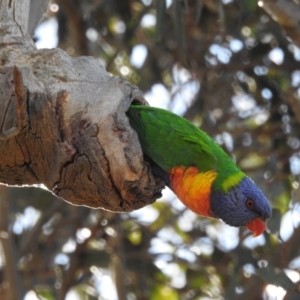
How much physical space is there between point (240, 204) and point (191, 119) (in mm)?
1920

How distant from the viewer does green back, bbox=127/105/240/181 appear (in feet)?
6.04

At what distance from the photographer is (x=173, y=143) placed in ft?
6.20

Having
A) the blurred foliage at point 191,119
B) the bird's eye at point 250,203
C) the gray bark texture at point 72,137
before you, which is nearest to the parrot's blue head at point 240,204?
the bird's eye at point 250,203

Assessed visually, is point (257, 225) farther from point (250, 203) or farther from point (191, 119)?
point (191, 119)

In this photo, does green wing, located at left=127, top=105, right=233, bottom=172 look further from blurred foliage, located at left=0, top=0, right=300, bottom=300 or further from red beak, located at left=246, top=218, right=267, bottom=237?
blurred foliage, located at left=0, top=0, right=300, bottom=300

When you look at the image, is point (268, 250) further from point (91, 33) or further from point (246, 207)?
point (91, 33)

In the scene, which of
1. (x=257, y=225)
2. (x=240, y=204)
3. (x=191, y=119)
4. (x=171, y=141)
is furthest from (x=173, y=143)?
(x=191, y=119)

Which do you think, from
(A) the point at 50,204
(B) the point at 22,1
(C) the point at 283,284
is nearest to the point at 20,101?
(B) the point at 22,1

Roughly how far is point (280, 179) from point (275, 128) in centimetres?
56

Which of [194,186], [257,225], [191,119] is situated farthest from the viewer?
[191,119]

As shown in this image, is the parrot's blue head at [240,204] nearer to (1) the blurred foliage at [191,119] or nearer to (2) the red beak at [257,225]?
(2) the red beak at [257,225]

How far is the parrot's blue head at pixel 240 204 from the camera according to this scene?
188cm

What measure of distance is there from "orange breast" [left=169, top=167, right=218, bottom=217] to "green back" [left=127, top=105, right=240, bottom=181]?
0.02 m

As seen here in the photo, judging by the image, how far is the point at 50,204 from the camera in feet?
11.7
